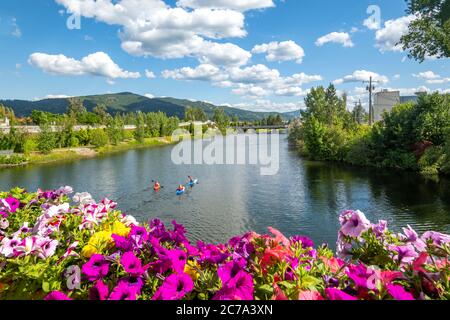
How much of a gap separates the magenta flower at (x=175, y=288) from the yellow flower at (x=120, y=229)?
126cm

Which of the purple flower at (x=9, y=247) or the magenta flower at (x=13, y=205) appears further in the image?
the magenta flower at (x=13, y=205)

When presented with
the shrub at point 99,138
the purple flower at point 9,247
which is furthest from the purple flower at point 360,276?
the shrub at point 99,138

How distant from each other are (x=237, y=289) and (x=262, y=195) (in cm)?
2026

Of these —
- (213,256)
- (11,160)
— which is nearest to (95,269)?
(213,256)

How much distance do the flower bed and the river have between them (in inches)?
460

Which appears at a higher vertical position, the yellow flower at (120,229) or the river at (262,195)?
the yellow flower at (120,229)

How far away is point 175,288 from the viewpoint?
1.86 meters

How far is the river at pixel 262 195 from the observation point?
52.3ft

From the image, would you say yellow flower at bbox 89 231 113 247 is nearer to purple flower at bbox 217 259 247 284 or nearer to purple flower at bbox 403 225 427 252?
purple flower at bbox 217 259 247 284

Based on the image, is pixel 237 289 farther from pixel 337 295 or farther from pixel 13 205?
pixel 13 205

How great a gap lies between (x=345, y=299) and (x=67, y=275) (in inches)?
70.3

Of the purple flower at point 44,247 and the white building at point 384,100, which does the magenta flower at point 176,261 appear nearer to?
the purple flower at point 44,247

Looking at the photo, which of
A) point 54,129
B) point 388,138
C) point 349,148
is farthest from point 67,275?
point 54,129
